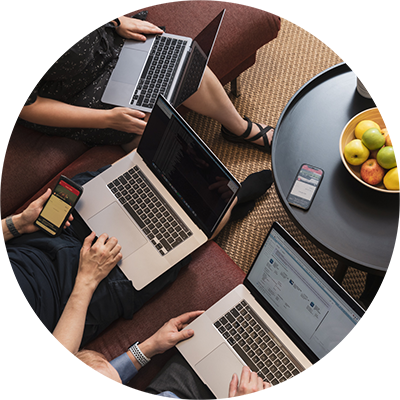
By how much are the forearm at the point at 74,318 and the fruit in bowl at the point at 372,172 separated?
1056 millimetres

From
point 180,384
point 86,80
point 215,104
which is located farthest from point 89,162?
point 180,384

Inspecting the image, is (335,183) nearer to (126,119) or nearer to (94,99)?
(126,119)

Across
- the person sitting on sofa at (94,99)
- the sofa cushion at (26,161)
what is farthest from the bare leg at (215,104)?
the sofa cushion at (26,161)

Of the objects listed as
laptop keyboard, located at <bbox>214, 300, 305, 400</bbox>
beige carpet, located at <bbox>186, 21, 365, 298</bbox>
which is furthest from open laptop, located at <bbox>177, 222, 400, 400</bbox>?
beige carpet, located at <bbox>186, 21, 365, 298</bbox>

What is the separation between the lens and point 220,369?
4.11 feet

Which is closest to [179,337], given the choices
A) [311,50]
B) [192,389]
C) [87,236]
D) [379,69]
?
[192,389]

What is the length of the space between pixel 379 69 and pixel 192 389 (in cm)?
143

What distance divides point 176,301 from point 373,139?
0.93m

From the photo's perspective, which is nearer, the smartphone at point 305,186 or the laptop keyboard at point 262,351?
the laptop keyboard at point 262,351

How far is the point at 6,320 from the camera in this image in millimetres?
1254

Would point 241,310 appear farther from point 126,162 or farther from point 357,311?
point 126,162

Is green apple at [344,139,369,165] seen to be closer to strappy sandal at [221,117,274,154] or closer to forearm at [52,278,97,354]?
strappy sandal at [221,117,274,154]

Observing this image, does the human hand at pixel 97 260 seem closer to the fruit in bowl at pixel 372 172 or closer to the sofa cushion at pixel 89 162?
the sofa cushion at pixel 89 162

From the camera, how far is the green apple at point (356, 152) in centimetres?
131
